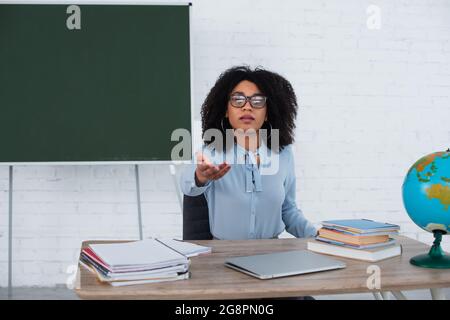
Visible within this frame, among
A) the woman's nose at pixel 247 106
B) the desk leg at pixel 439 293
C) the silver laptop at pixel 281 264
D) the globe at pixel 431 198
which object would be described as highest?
the woman's nose at pixel 247 106

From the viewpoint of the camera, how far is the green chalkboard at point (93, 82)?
254 centimetres

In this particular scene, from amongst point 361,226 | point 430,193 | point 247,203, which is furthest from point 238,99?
point 430,193

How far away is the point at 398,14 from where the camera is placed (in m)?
3.03

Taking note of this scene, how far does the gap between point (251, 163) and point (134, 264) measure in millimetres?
737

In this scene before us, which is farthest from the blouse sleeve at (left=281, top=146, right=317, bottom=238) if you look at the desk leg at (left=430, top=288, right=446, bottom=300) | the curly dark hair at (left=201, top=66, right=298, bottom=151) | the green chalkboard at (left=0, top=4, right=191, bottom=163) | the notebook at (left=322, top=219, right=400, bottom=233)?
the green chalkboard at (left=0, top=4, right=191, bottom=163)

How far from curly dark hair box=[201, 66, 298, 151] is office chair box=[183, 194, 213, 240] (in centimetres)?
26

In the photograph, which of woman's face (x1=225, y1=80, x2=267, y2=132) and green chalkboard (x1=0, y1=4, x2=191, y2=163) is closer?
woman's face (x1=225, y1=80, x2=267, y2=132)

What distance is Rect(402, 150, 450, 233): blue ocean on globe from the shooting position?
113cm

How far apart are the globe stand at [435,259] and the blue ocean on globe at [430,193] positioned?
0.04 m

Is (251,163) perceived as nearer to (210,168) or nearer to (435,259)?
(210,168)

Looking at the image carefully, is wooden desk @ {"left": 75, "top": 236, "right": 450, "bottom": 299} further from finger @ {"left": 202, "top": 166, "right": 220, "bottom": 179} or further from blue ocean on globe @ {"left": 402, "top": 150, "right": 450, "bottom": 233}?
finger @ {"left": 202, "top": 166, "right": 220, "bottom": 179}

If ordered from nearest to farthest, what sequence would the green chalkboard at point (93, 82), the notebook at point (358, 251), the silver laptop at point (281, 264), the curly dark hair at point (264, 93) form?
the silver laptop at point (281, 264) → the notebook at point (358, 251) → the curly dark hair at point (264, 93) → the green chalkboard at point (93, 82)

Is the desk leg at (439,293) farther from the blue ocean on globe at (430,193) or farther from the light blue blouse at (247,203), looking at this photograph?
the light blue blouse at (247,203)

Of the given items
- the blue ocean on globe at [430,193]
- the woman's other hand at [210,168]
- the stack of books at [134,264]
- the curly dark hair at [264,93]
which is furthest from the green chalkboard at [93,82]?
the blue ocean on globe at [430,193]
